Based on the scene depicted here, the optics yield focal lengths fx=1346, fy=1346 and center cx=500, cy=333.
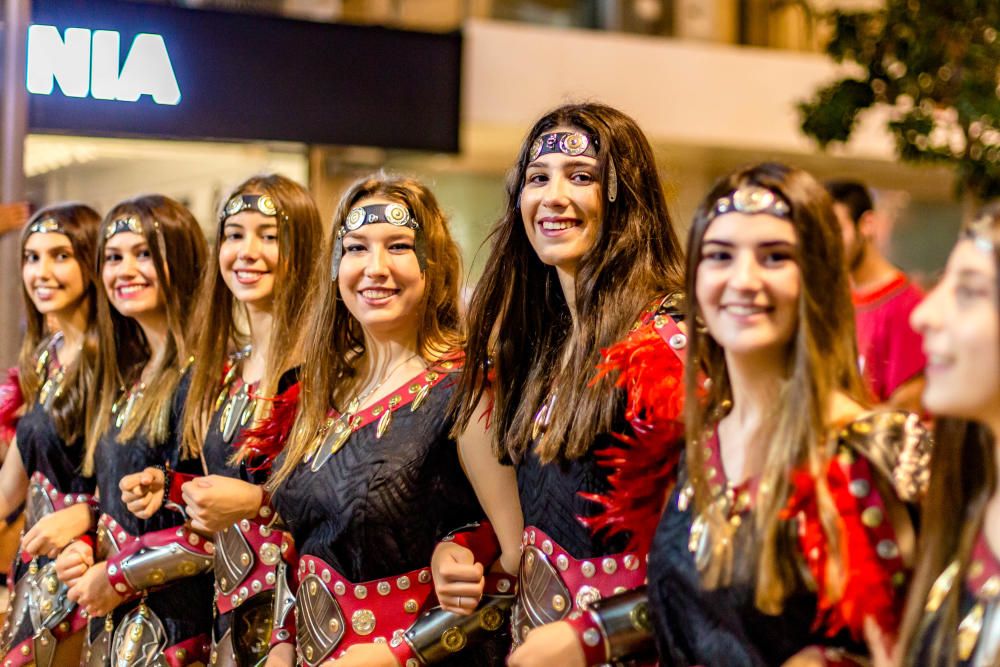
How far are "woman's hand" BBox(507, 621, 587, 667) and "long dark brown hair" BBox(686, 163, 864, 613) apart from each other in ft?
1.27

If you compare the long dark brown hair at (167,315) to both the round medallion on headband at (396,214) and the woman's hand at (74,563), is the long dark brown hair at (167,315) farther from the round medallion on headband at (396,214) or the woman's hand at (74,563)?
the round medallion on headband at (396,214)

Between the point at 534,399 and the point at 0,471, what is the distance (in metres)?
2.24

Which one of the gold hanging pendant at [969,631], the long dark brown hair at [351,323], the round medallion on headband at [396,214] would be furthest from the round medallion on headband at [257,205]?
the gold hanging pendant at [969,631]

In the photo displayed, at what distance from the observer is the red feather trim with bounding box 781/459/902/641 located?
176cm

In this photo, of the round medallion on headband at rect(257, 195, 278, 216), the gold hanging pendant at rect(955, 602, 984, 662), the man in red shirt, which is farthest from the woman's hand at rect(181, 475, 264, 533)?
the man in red shirt

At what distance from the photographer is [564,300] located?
2600 mm

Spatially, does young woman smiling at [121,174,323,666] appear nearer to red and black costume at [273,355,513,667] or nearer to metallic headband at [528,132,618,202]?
red and black costume at [273,355,513,667]

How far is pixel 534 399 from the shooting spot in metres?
2.47

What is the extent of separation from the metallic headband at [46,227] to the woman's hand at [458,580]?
186cm

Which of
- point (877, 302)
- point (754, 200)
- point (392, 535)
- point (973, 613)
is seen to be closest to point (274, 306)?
point (392, 535)

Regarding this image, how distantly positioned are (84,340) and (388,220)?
1.39 m

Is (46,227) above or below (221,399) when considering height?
above

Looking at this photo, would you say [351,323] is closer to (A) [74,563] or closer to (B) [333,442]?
(B) [333,442]

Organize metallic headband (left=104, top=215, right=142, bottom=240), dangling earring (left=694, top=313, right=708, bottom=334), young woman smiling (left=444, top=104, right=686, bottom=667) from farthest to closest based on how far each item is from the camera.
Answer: metallic headband (left=104, top=215, right=142, bottom=240), young woman smiling (left=444, top=104, right=686, bottom=667), dangling earring (left=694, top=313, right=708, bottom=334)
